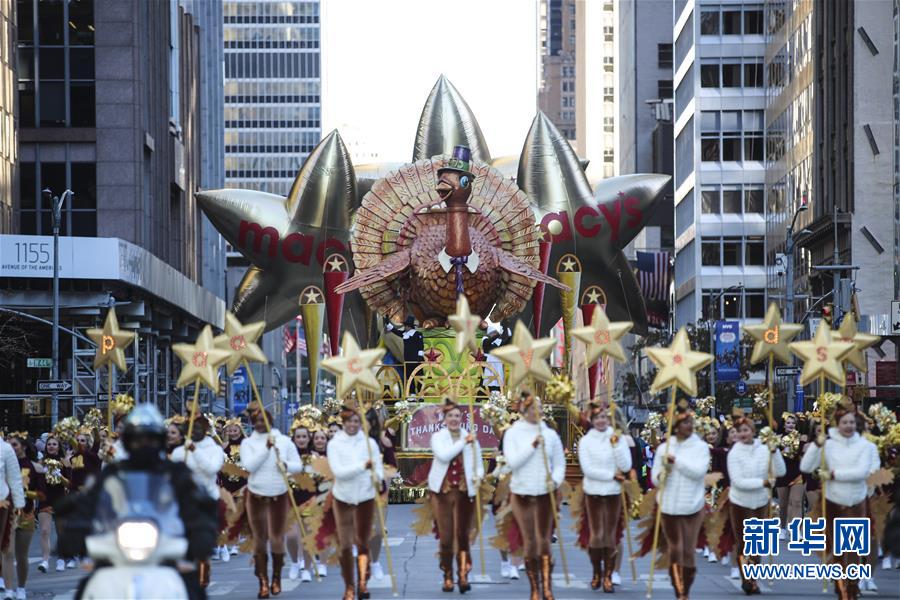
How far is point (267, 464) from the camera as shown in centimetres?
1833

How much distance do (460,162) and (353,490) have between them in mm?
20287

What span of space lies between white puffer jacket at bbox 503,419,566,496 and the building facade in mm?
66986

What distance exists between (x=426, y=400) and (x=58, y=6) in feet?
101

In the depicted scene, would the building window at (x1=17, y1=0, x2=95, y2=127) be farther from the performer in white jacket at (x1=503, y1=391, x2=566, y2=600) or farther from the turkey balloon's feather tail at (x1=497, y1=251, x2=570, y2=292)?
the performer in white jacket at (x1=503, y1=391, x2=566, y2=600)

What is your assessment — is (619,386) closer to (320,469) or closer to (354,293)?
(354,293)

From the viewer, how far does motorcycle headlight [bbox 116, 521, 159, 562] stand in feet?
32.2

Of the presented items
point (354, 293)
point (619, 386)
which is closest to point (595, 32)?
point (619, 386)

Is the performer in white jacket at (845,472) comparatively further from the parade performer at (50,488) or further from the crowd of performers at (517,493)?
the parade performer at (50,488)

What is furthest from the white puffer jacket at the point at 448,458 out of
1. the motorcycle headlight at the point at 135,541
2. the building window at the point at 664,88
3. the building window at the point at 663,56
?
the building window at the point at 663,56

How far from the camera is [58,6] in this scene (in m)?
62.5

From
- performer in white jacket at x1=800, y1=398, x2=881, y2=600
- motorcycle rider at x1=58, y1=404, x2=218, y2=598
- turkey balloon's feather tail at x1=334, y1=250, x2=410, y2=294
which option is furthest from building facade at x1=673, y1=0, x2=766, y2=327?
motorcycle rider at x1=58, y1=404, x2=218, y2=598

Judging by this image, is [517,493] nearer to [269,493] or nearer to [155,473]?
[269,493]

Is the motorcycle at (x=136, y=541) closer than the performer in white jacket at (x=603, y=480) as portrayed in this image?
Yes

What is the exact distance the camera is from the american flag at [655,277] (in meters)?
59.9
